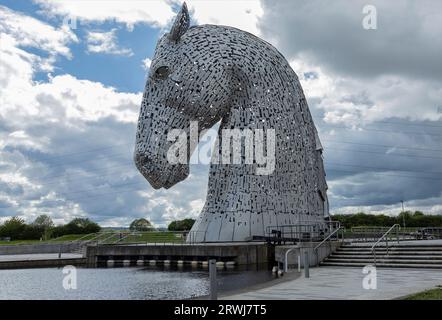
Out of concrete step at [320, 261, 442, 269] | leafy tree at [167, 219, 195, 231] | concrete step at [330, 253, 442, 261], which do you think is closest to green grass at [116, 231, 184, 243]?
concrete step at [330, 253, 442, 261]

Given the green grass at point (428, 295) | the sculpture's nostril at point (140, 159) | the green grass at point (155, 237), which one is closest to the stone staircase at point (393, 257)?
the green grass at point (428, 295)

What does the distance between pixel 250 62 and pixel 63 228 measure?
144 feet

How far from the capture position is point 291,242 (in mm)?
20391

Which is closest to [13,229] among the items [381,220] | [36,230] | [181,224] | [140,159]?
[36,230]

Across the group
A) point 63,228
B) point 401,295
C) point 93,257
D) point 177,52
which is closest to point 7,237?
point 63,228

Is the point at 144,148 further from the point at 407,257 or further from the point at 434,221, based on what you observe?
the point at 434,221

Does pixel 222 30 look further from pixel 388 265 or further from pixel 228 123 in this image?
pixel 388 265

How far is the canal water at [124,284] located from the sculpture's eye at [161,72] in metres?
9.27

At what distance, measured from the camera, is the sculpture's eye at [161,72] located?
22344 mm

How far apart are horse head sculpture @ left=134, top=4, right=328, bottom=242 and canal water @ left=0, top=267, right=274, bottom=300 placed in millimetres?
5413

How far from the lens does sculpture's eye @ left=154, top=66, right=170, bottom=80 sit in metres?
22.3

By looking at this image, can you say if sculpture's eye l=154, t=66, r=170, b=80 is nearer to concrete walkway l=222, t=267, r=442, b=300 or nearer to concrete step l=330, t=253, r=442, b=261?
concrete step l=330, t=253, r=442, b=261

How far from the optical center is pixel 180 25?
22.8 m

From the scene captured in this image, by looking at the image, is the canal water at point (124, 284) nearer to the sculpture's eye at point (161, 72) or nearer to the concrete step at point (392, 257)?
the concrete step at point (392, 257)
